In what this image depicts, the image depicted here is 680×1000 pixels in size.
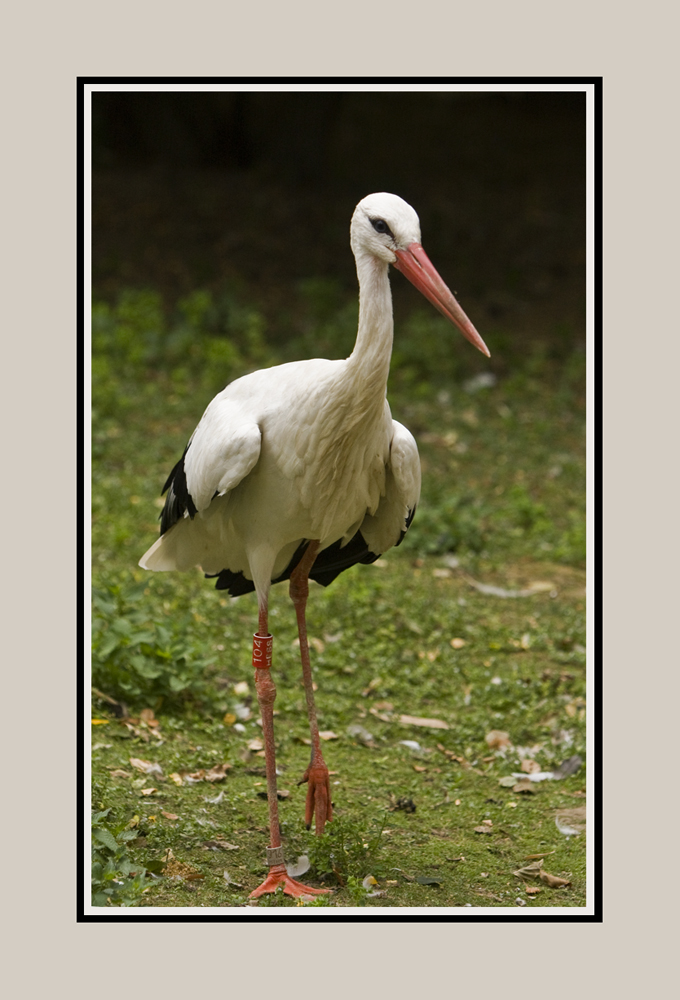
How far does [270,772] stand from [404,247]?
2.12m

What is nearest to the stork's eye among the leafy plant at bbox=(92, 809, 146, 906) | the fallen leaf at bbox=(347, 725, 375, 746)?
the leafy plant at bbox=(92, 809, 146, 906)

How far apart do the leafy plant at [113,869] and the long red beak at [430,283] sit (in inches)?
89.2

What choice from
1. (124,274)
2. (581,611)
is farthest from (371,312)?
(124,274)

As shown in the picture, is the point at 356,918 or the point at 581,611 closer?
the point at 356,918

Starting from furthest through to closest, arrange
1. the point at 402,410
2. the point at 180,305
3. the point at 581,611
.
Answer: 1. the point at 180,305
2. the point at 402,410
3. the point at 581,611

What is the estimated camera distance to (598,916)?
13.0 feet

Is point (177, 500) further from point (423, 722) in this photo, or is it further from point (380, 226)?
point (423, 722)

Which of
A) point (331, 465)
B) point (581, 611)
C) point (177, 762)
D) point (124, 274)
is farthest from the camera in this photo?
point (124, 274)

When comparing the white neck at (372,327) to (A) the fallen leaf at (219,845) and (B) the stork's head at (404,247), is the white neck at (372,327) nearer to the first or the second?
(B) the stork's head at (404,247)

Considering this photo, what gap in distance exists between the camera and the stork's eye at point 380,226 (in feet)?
12.8

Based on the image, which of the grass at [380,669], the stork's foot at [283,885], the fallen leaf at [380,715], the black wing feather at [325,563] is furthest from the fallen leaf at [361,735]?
the stork's foot at [283,885]

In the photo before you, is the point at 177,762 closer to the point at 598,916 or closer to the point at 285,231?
the point at 598,916

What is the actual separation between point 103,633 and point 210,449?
163cm

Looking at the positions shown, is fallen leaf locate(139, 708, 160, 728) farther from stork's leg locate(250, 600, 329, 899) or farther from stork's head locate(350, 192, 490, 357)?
stork's head locate(350, 192, 490, 357)
